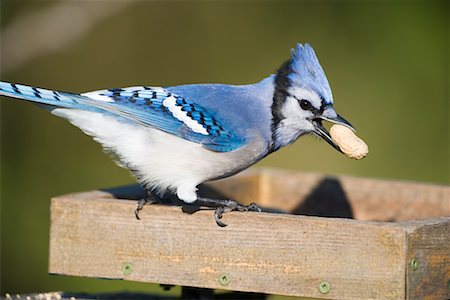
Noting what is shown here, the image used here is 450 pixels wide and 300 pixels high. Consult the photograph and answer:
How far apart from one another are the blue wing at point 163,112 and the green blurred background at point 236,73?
228 centimetres

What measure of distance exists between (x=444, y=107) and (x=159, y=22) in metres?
2.07

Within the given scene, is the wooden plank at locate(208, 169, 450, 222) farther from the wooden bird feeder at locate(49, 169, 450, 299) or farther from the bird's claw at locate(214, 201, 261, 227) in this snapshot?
the bird's claw at locate(214, 201, 261, 227)

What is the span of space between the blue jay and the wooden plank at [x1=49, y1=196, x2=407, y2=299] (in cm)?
19

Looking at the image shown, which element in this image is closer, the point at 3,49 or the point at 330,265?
the point at 330,265

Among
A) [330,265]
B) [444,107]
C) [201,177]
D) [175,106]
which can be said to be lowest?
[330,265]

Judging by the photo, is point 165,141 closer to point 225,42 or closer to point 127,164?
point 127,164

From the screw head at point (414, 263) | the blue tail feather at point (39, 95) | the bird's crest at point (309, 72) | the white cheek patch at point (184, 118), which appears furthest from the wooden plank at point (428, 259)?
the blue tail feather at point (39, 95)

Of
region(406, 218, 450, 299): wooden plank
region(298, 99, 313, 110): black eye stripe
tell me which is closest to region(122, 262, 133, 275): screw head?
region(298, 99, 313, 110): black eye stripe

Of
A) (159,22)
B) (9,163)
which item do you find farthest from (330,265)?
(159,22)

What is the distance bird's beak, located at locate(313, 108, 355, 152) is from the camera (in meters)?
3.79

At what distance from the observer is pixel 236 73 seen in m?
6.73

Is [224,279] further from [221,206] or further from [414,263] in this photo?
[414,263]

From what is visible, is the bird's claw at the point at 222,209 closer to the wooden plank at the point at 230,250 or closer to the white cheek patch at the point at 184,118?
the wooden plank at the point at 230,250

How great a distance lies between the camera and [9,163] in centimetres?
619
